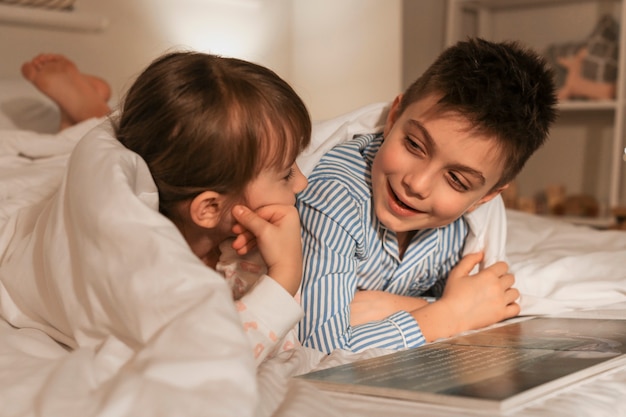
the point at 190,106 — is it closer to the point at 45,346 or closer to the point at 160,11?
the point at 45,346

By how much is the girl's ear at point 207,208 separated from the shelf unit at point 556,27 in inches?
89.8

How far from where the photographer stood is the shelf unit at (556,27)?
3.07m

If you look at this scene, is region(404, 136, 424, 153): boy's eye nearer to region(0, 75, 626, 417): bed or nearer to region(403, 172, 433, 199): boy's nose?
region(403, 172, 433, 199): boy's nose


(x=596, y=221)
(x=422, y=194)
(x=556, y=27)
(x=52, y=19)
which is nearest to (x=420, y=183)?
(x=422, y=194)

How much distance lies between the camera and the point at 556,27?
321 cm

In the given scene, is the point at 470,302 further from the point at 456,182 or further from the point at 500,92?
the point at 500,92

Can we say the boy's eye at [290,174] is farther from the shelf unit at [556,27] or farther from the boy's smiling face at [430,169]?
the shelf unit at [556,27]

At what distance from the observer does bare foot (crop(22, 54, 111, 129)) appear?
1.67 meters

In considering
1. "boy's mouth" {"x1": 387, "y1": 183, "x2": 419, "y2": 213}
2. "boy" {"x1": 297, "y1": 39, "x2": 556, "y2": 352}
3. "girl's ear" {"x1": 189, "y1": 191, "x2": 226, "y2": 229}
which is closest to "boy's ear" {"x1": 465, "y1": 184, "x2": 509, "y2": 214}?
Result: "boy" {"x1": 297, "y1": 39, "x2": 556, "y2": 352}

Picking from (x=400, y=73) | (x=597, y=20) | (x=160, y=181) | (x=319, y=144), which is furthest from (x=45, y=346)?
(x=597, y=20)

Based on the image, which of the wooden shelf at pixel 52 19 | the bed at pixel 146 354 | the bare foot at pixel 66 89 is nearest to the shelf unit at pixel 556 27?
the wooden shelf at pixel 52 19

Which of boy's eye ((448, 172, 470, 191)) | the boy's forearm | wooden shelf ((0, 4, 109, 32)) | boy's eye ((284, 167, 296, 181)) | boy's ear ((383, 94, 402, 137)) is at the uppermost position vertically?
wooden shelf ((0, 4, 109, 32))

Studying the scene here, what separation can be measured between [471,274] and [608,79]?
6.52 feet

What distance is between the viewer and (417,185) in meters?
1.03
